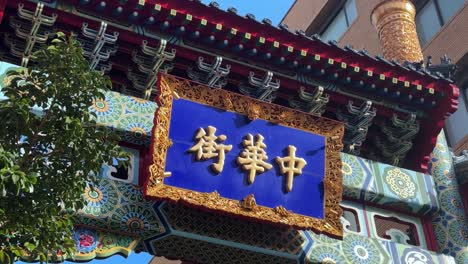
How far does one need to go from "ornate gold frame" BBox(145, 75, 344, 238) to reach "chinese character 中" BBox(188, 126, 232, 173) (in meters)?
0.27

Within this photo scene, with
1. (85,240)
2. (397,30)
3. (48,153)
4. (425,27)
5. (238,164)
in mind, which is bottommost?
(48,153)

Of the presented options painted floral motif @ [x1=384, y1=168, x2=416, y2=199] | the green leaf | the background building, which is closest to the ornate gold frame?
painted floral motif @ [x1=384, y1=168, x2=416, y2=199]

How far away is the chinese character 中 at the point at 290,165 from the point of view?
8.48 metres

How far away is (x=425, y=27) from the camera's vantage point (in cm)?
1884

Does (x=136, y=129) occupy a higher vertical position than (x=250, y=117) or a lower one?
lower

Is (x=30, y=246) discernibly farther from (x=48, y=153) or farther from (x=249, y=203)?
(x=249, y=203)

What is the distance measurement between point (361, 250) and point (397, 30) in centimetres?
432

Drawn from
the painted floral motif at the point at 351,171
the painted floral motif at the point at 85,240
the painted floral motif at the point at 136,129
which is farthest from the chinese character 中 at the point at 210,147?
the painted floral motif at the point at 351,171

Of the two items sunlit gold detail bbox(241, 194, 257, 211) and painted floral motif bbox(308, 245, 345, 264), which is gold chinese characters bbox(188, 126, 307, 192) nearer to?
sunlit gold detail bbox(241, 194, 257, 211)

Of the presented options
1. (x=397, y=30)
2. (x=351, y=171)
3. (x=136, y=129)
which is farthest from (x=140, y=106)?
(x=397, y=30)

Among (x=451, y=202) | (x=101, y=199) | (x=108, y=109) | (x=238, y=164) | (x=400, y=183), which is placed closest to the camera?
(x=101, y=199)

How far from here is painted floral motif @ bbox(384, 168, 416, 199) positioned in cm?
955

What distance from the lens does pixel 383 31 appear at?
12438 mm

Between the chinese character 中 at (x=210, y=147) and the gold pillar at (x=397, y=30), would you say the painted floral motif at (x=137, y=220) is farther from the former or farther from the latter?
the gold pillar at (x=397, y=30)
